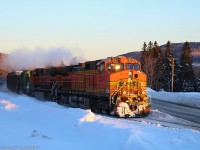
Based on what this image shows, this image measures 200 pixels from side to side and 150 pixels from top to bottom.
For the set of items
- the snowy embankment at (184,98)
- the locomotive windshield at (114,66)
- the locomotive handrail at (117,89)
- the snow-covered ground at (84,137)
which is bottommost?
the snowy embankment at (184,98)

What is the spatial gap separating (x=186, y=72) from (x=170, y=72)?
3.23 m

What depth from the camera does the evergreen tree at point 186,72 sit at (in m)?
66.5

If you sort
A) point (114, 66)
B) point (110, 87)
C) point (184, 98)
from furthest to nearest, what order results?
point (184, 98)
point (114, 66)
point (110, 87)

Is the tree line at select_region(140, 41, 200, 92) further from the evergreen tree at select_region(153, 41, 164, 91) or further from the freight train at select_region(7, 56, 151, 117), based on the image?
the freight train at select_region(7, 56, 151, 117)

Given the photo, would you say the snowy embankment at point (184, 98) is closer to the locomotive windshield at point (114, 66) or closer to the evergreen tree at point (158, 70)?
the locomotive windshield at point (114, 66)

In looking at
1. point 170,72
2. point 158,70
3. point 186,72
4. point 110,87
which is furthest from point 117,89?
point 158,70

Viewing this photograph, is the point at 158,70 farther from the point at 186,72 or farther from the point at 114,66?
the point at 114,66

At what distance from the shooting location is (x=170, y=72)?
228 feet

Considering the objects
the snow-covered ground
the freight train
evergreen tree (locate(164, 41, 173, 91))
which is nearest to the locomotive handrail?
the freight train

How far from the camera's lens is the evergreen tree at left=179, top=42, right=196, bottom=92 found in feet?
218

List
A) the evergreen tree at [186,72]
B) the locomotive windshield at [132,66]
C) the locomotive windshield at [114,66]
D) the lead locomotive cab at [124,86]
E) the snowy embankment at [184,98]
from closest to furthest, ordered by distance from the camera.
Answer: the lead locomotive cab at [124,86], the locomotive windshield at [114,66], the locomotive windshield at [132,66], the snowy embankment at [184,98], the evergreen tree at [186,72]

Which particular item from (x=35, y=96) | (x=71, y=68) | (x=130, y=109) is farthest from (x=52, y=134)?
(x=35, y=96)

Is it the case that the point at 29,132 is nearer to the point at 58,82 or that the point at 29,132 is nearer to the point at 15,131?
the point at 15,131

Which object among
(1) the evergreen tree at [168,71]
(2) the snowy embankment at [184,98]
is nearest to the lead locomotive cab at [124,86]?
(2) the snowy embankment at [184,98]
